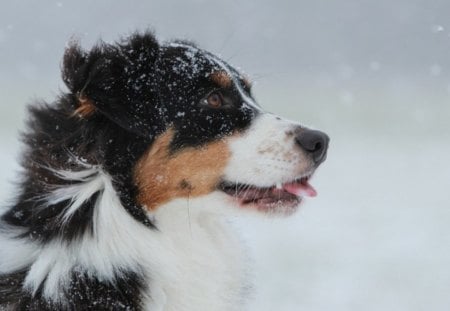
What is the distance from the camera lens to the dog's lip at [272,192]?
388cm

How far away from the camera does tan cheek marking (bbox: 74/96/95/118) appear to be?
369 centimetres

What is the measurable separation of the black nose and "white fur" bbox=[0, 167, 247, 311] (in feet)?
1.61

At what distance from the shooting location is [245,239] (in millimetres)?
4223

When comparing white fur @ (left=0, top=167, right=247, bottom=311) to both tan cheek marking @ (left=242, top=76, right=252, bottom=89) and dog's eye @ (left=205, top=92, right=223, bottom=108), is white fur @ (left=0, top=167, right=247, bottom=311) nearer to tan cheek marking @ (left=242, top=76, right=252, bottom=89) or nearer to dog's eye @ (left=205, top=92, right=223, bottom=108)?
dog's eye @ (left=205, top=92, right=223, bottom=108)

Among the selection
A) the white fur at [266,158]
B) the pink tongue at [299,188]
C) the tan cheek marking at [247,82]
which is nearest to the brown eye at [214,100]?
the white fur at [266,158]

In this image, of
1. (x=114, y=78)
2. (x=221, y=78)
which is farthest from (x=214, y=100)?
(x=114, y=78)

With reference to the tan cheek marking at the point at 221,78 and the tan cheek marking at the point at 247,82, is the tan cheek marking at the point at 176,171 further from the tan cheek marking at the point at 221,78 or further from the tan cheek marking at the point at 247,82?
the tan cheek marking at the point at 247,82

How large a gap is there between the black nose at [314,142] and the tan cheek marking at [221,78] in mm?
489

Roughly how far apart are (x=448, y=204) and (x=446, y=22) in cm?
1365

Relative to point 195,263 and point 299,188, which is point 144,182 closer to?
point 195,263

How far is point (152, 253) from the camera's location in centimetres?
366

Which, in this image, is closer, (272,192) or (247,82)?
(272,192)

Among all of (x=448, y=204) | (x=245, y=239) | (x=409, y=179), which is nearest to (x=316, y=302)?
(x=245, y=239)

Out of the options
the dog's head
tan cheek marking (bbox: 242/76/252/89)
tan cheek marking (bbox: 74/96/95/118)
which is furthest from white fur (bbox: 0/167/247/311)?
tan cheek marking (bbox: 242/76/252/89)
